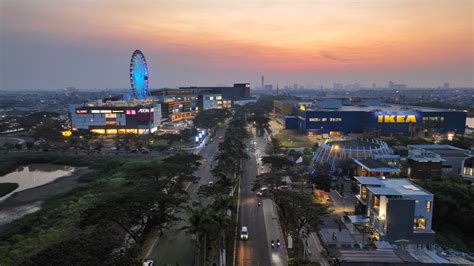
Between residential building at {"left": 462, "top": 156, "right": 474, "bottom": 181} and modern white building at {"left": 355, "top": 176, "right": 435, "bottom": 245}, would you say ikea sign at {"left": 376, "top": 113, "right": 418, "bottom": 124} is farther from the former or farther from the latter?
modern white building at {"left": 355, "top": 176, "right": 435, "bottom": 245}

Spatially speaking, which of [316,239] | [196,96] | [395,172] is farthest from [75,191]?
[196,96]

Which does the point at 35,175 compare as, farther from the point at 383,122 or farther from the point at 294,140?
the point at 383,122

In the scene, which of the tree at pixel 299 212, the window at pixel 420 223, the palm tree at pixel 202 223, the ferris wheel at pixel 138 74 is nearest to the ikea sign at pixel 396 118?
the window at pixel 420 223

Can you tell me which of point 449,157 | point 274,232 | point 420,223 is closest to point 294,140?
point 449,157

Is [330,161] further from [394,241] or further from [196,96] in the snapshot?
[196,96]

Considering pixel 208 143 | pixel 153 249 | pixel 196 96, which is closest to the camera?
pixel 153 249

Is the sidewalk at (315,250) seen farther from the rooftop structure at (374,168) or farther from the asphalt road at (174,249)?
the rooftop structure at (374,168)
